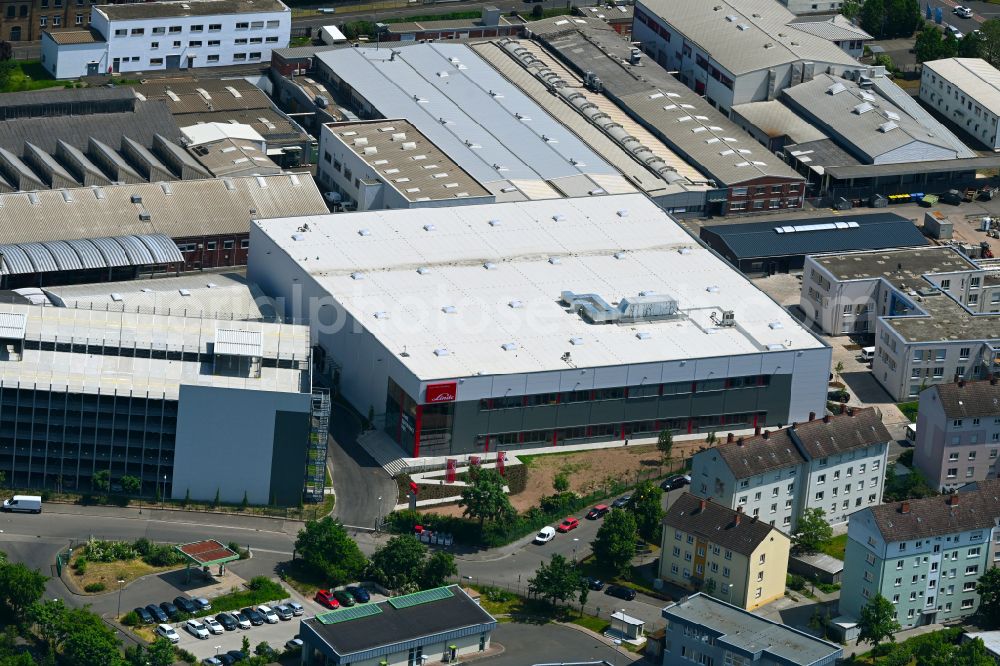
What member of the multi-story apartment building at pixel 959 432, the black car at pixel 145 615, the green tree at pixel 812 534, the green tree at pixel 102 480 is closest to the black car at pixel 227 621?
the black car at pixel 145 615

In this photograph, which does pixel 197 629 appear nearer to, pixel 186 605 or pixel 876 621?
pixel 186 605

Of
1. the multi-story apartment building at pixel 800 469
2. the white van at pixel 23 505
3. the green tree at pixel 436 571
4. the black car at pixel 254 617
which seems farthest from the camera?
the multi-story apartment building at pixel 800 469

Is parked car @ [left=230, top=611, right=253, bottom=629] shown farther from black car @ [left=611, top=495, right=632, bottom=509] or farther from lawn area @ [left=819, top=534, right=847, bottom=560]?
lawn area @ [left=819, top=534, right=847, bottom=560]

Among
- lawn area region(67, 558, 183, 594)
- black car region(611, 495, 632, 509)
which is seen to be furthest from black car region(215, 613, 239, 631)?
black car region(611, 495, 632, 509)

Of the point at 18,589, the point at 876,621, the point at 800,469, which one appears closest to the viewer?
the point at 18,589

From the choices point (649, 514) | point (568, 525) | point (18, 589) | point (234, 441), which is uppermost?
point (234, 441)

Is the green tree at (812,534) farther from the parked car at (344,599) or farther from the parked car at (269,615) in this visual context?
the parked car at (269,615)

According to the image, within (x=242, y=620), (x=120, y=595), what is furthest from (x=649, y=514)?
(x=120, y=595)
